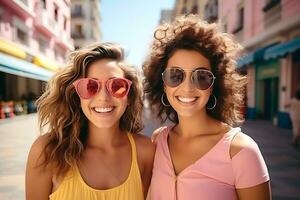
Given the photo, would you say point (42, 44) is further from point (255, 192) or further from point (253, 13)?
point (255, 192)

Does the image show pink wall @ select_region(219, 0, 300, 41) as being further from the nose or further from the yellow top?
the yellow top

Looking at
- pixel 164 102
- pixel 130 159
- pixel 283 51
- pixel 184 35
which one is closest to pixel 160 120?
pixel 164 102

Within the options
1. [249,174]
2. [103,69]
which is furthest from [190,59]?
[249,174]

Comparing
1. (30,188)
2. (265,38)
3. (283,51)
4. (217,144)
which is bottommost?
(30,188)

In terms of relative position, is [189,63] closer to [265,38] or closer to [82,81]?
[82,81]

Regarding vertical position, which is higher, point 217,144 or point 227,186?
point 217,144

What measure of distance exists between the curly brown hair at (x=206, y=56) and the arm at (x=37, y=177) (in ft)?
3.11

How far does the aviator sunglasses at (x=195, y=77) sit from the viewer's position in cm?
201

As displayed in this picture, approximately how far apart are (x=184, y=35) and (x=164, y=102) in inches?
23.7

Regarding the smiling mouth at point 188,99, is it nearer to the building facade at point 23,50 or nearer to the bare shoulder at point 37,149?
the bare shoulder at point 37,149

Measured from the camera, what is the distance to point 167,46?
2.15 meters

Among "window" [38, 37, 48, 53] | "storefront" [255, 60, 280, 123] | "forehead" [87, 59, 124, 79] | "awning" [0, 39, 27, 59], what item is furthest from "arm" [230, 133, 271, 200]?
"window" [38, 37, 48, 53]

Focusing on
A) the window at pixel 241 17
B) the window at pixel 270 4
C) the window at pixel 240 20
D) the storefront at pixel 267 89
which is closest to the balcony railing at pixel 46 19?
the window at pixel 270 4

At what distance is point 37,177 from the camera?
1.90 m
